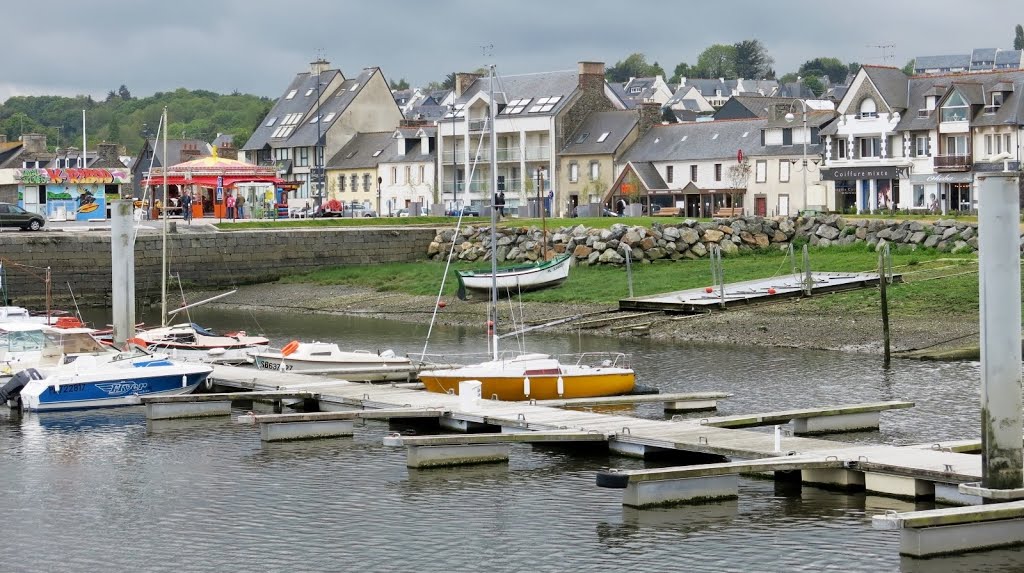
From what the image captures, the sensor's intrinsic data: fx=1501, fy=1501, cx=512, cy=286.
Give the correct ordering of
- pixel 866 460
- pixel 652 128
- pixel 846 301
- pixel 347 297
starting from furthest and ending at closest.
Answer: pixel 652 128 < pixel 347 297 < pixel 846 301 < pixel 866 460

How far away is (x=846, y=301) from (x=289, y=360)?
20.6 m

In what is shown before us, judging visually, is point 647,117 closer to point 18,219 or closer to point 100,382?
point 18,219

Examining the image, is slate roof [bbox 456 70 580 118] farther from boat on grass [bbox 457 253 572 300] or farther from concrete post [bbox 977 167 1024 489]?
concrete post [bbox 977 167 1024 489]

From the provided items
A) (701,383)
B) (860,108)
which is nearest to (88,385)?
(701,383)

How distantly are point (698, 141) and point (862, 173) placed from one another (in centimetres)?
1175

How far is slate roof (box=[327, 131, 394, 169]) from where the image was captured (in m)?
116

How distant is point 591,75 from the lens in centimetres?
10375

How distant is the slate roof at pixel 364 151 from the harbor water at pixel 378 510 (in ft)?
260

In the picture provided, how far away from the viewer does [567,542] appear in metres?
23.4

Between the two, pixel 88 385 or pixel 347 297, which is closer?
A: pixel 88 385

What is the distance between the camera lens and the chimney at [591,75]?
103 m

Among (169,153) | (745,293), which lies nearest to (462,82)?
(169,153)

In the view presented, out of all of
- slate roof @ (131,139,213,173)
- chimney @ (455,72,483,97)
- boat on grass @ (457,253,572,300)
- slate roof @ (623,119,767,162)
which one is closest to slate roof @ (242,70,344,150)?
slate roof @ (131,139,213,173)

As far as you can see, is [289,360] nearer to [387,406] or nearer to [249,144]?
[387,406]
